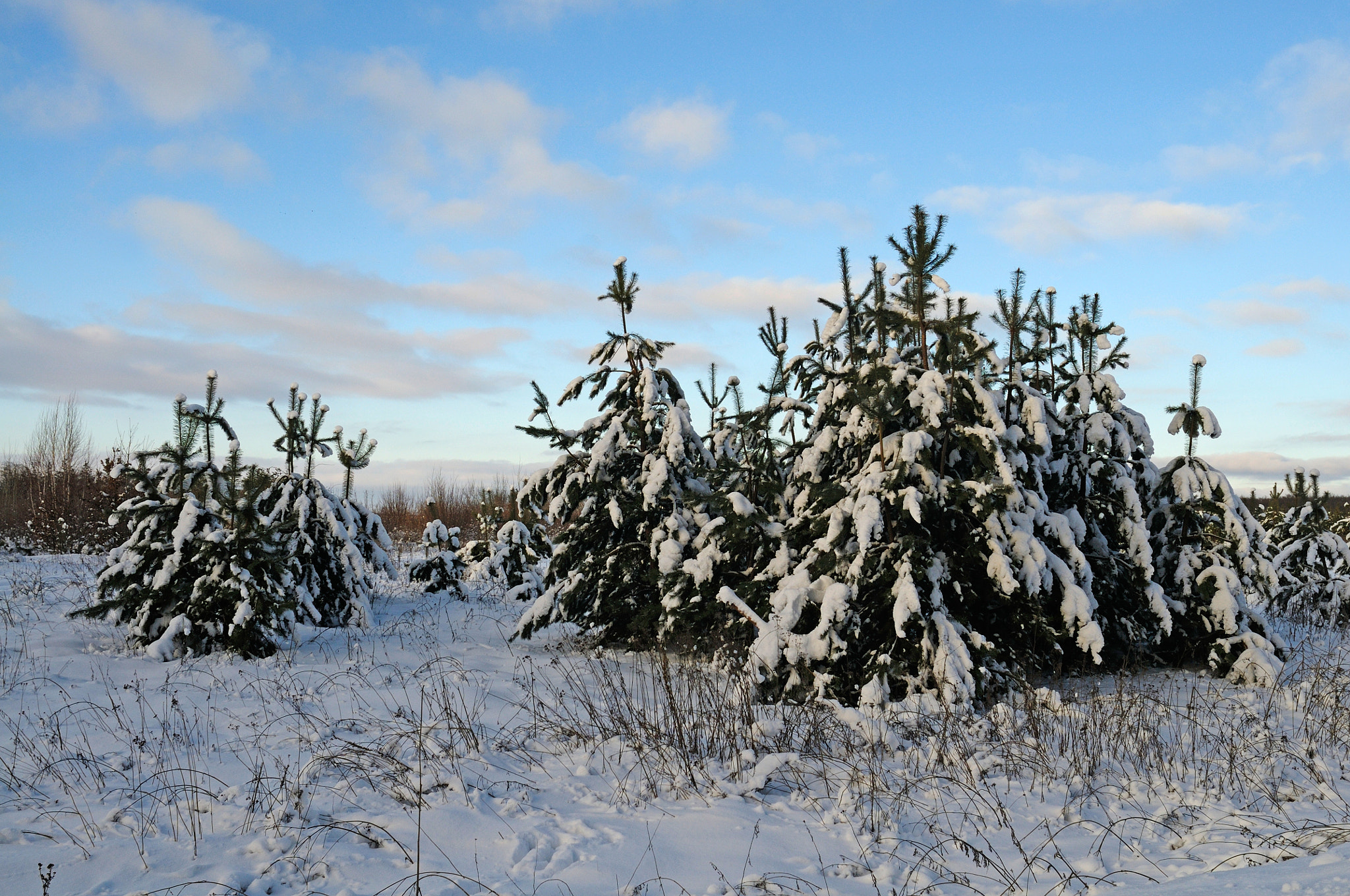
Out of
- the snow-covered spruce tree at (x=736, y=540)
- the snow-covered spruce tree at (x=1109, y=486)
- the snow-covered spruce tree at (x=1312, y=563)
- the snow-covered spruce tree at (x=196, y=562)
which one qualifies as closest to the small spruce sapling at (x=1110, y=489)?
the snow-covered spruce tree at (x=1109, y=486)

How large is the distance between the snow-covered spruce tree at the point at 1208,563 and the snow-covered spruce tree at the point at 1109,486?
18cm

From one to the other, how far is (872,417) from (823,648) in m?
1.63

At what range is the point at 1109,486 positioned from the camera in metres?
6.81

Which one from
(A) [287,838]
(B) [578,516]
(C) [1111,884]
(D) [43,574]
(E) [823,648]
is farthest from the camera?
(D) [43,574]

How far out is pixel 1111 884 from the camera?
3121 mm

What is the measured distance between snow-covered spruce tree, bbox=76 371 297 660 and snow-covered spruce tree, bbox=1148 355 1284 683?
294 inches

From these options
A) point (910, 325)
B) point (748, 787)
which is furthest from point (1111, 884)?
point (910, 325)

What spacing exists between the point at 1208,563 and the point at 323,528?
8.54m

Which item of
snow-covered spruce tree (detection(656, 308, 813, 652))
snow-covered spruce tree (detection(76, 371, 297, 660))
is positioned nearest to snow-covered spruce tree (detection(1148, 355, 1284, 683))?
snow-covered spruce tree (detection(656, 308, 813, 652))

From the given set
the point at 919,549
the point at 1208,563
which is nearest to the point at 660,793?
the point at 919,549

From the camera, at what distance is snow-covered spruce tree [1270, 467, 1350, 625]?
9.67 metres

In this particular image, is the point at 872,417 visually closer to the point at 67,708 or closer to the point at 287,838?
the point at 287,838

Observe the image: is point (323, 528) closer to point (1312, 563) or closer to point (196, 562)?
point (196, 562)

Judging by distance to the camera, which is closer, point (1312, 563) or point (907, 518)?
point (907, 518)
